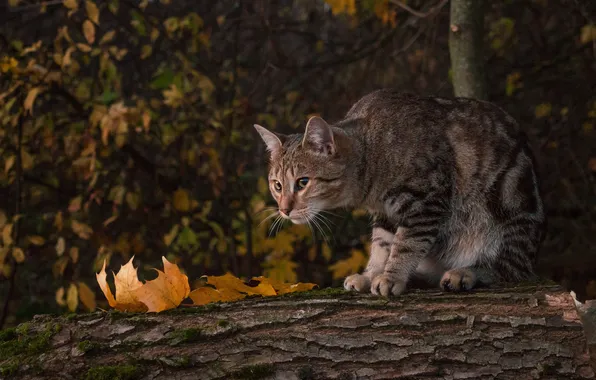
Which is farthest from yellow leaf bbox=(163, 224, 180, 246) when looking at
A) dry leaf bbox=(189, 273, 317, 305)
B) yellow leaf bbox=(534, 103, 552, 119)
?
yellow leaf bbox=(534, 103, 552, 119)

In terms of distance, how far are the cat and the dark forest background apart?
5.81ft

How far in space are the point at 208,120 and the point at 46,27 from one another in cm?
219

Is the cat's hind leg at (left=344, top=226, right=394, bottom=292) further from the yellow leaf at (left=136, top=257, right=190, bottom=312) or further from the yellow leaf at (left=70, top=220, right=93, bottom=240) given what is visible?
the yellow leaf at (left=70, top=220, right=93, bottom=240)

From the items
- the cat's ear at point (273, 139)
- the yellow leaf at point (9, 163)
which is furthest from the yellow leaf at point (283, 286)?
the yellow leaf at point (9, 163)

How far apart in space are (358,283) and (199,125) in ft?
9.97

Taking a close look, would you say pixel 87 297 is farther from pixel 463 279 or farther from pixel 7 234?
pixel 463 279

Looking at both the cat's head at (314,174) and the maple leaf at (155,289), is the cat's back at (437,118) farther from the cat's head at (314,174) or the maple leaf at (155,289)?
the maple leaf at (155,289)

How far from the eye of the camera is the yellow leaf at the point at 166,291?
2.88 meters

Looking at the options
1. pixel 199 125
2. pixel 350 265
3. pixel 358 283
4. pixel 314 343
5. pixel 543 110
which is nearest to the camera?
pixel 314 343

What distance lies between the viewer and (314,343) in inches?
106

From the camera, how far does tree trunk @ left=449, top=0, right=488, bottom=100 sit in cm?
447

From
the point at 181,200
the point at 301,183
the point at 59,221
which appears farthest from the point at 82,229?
the point at 301,183

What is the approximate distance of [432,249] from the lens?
11.8ft

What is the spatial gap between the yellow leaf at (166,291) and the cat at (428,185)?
83 cm
